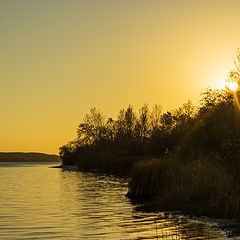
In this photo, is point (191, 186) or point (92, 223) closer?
point (92, 223)

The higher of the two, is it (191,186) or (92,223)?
(191,186)

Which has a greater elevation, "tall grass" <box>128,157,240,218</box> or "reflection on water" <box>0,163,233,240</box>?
"tall grass" <box>128,157,240,218</box>

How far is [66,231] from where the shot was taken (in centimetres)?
2241

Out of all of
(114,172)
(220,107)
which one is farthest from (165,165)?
(114,172)

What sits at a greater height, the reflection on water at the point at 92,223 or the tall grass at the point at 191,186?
the tall grass at the point at 191,186

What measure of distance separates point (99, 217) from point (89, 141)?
→ 116 m

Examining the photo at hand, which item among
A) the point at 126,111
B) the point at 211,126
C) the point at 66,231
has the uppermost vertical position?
the point at 126,111

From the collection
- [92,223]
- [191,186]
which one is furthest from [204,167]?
[92,223]

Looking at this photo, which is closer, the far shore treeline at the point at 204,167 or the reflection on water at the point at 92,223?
the reflection on water at the point at 92,223

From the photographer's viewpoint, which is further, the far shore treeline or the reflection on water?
the far shore treeline

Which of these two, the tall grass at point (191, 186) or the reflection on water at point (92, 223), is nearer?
the reflection on water at point (92, 223)

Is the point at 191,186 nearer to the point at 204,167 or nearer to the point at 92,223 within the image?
the point at 204,167

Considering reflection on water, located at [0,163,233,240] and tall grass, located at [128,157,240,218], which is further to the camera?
tall grass, located at [128,157,240,218]

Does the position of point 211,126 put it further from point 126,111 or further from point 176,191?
point 126,111
